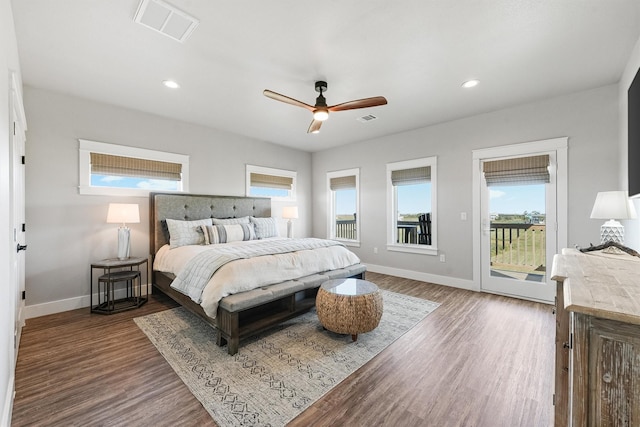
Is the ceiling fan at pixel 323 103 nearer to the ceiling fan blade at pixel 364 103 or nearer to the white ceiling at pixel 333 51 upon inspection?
the ceiling fan blade at pixel 364 103

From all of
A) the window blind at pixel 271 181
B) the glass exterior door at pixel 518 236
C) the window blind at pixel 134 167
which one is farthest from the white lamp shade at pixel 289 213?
the glass exterior door at pixel 518 236

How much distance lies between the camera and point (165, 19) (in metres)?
2.02

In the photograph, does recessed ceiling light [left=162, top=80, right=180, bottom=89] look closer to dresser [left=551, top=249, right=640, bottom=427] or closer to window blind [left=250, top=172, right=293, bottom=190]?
window blind [left=250, top=172, right=293, bottom=190]

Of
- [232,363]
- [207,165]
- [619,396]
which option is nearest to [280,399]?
[232,363]

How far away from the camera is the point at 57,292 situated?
3.26 m

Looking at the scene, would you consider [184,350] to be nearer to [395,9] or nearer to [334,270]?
[334,270]

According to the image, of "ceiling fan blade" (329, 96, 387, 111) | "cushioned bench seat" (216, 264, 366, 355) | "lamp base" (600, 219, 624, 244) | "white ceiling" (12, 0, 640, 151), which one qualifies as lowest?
"cushioned bench seat" (216, 264, 366, 355)

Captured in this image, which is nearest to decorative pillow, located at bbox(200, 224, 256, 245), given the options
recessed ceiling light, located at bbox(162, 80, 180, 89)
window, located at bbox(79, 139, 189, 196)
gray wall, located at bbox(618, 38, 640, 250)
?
window, located at bbox(79, 139, 189, 196)

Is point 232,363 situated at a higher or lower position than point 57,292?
lower

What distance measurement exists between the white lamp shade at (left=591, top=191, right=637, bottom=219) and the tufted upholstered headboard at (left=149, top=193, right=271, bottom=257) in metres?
4.66

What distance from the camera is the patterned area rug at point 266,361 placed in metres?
1.71

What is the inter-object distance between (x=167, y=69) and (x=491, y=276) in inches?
194

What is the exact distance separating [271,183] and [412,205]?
2847 mm

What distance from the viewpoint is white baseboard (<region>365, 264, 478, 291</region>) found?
418cm
